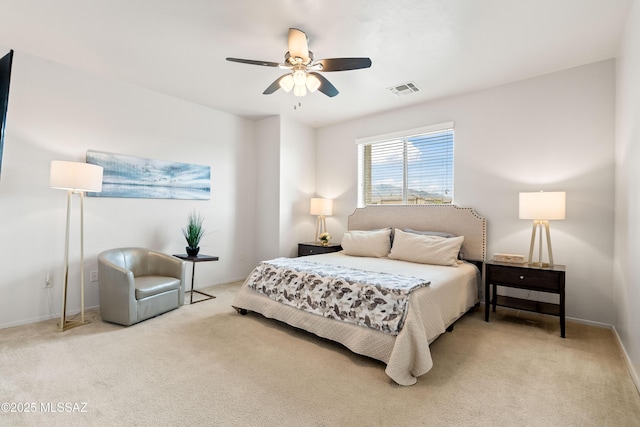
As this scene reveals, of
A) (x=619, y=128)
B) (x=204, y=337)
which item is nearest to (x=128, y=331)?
(x=204, y=337)

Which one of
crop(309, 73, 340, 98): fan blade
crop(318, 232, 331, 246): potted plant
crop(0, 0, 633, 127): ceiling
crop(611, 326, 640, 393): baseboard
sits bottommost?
crop(611, 326, 640, 393): baseboard

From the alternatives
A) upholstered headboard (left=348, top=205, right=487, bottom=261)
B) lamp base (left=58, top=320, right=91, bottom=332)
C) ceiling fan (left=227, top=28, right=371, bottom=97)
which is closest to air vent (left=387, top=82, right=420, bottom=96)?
ceiling fan (left=227, top=28, right=371, bottom=97)

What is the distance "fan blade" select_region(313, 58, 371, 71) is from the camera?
245 cm

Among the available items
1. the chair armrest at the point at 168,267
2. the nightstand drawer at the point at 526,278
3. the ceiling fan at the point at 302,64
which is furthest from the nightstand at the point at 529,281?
the chair armrest at the point at 168,267

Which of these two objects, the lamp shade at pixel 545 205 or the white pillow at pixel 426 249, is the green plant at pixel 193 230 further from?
the lamp shade at pixel 545 205

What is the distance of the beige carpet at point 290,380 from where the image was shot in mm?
1743

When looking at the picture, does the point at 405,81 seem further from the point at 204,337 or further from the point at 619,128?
the point at 204,337

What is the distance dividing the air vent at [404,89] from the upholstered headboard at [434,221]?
1.55m

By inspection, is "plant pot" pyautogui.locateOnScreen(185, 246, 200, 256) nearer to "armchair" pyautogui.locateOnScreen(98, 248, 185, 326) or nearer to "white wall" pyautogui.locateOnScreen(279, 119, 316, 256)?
"armchair" pyautogui.locateOnScreen(98, 248, 185, 326)

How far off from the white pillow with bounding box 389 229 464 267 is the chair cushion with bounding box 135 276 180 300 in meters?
2.68

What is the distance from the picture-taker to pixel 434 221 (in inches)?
165

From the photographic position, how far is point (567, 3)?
91.2 inches

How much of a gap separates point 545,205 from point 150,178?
15.3 ft

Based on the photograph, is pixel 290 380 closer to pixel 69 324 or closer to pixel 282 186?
pixel 69 324
